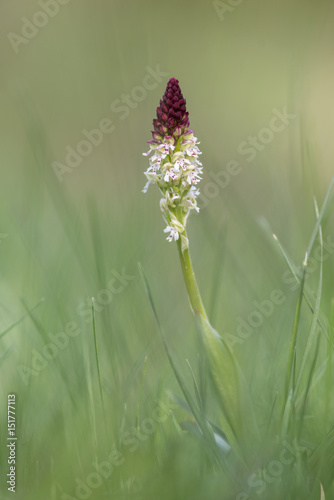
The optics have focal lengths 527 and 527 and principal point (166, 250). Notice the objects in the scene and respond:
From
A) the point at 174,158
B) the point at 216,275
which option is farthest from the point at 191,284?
the point at 174,158

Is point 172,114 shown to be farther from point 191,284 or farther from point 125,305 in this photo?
point 125,305

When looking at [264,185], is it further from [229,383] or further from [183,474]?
[183,474]

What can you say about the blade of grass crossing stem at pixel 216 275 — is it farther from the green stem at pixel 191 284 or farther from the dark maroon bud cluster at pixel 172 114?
the dark maroon bud cluster at pixel 172 114

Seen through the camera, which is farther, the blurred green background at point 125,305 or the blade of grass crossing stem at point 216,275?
the blade of grass crossing stem at point 216,275

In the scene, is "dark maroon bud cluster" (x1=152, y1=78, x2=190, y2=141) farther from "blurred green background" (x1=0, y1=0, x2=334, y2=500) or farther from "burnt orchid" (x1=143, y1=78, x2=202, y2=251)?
"blurred green background" (x1=0, y1=0, x2=334, y2=500)

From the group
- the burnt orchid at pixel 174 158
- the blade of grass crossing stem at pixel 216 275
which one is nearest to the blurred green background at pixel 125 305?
the blade of grass crossing stem at pixel 216 275

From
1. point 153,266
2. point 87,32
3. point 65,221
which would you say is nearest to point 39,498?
point 65,221

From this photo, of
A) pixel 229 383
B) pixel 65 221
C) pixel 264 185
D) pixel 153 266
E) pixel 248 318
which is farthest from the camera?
pixel 264 185
